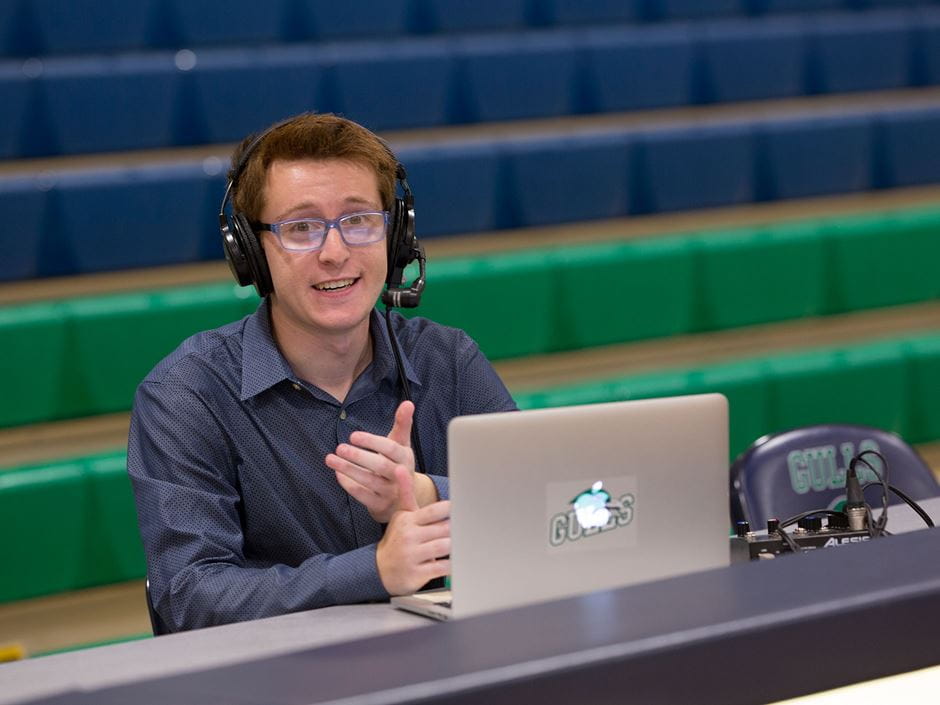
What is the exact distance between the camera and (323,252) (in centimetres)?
126

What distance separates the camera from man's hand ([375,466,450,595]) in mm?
1116

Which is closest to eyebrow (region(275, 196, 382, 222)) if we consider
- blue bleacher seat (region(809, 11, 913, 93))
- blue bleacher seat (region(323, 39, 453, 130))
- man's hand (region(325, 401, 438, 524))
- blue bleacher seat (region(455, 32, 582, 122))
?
man's hand (region(325, 401, 438, 524))

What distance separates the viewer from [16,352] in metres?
2.14

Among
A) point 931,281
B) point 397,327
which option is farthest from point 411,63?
point 397,327

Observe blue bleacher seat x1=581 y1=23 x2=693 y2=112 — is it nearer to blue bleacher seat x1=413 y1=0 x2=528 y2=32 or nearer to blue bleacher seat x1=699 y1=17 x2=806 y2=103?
blue bleacher seat x1=699 y1=17 x2=806 y2=103

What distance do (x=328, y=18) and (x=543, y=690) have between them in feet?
7.42

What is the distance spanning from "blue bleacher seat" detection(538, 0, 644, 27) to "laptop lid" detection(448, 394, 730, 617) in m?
2.11

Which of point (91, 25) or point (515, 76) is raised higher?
point (91, 25)

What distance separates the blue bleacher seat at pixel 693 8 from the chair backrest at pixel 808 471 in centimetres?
167

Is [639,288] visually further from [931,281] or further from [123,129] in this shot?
[123,129]

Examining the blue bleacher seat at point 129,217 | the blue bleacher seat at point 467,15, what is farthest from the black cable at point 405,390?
the blue bleacher seat at point 467,15

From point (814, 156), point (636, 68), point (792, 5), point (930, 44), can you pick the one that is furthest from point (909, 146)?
point (636, 68)

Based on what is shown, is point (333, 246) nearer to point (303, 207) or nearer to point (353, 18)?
point (303, 207)

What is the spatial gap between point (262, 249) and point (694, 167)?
1658mm
